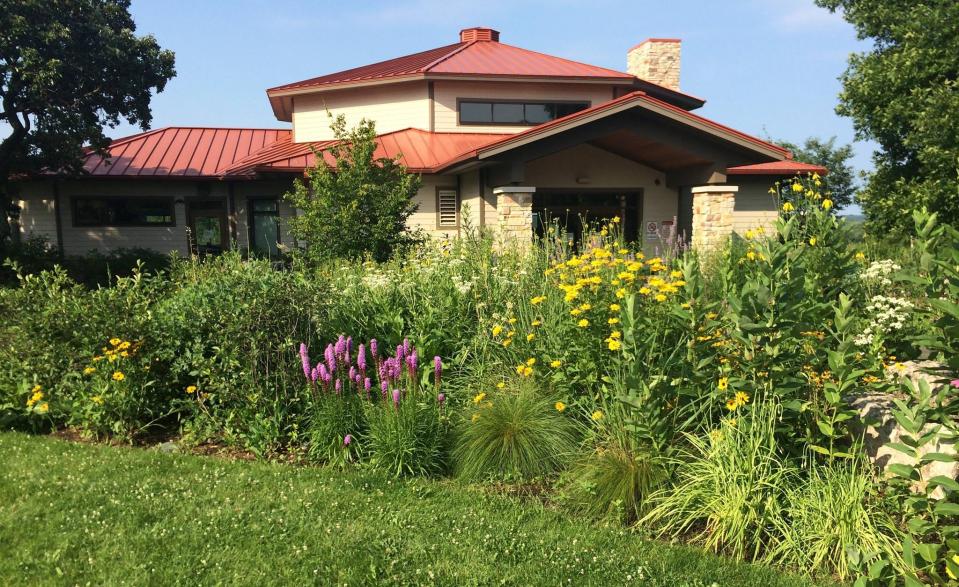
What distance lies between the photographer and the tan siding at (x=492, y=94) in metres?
17.5

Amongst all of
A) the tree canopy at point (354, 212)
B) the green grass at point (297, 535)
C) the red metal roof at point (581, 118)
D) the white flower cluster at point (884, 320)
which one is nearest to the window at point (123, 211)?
the tree canopy at point (354, 212)

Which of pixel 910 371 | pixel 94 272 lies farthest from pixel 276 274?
pixel 94 272

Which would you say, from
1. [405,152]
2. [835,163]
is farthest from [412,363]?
[835,163]

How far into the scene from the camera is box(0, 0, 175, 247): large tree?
15289mm

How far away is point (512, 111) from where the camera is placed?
702 inches

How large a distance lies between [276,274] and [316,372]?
145 centimetres

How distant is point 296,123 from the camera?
19000mm

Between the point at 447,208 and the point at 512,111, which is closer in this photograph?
the point at 447,208

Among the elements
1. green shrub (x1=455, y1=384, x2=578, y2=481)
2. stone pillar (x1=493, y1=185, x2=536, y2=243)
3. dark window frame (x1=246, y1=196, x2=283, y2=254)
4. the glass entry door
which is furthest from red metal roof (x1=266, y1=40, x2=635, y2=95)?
green shrub (x1=455, y1=384, x2=578, y2=481)

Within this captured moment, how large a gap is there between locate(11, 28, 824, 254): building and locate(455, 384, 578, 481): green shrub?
36.3ft

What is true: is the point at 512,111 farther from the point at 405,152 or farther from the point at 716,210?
the point at 716,210

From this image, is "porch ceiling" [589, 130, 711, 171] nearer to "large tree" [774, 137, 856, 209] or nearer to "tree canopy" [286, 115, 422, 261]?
"tree canopy" [286, 115, 422, 261]

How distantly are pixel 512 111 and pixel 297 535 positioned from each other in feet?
52.1

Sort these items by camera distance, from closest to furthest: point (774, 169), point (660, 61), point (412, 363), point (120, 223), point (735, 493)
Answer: point (735, 493) → point (412, 363) → point (774, 169) → point (120, 223) → point (660, 61)
